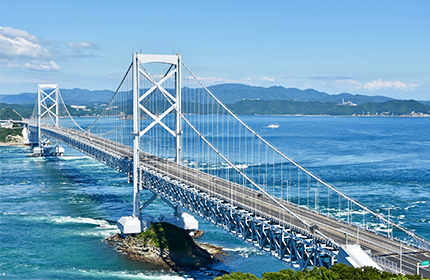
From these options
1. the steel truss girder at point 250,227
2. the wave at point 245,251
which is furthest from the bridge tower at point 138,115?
the wave at point 245,251

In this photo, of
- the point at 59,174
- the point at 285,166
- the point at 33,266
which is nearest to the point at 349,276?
the point at 33,266

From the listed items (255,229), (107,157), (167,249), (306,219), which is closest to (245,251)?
(167,249)

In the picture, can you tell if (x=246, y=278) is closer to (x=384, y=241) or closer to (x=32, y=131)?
(x=384, y=241)

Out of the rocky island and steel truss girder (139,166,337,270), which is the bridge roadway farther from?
the rocky island

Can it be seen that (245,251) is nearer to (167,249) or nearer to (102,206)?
(167,249)

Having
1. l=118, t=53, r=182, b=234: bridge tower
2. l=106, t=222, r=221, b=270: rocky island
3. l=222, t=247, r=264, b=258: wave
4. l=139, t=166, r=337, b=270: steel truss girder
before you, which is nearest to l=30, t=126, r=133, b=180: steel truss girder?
l=118, t=53, r=182, b=234: bridge tower

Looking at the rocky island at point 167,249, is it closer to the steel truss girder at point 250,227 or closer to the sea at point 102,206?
the sea at point 102,206

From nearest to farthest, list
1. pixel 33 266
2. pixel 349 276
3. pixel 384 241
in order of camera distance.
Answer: pixel 349 276 → pixel 384 241 → pixel 33 266
